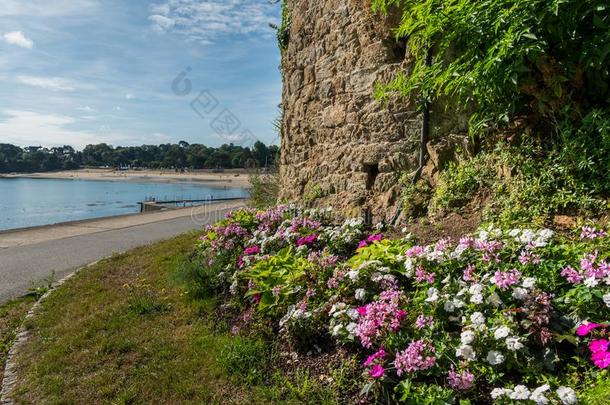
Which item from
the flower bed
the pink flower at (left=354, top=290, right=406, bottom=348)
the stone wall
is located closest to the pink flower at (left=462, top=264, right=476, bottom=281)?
the flower bed

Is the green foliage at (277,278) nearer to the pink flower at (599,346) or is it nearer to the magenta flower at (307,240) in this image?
the magenta flower at (307,240)

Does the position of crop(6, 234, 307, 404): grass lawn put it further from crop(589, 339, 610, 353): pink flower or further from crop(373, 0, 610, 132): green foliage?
crop(373, 0, 610, 132): green foliage

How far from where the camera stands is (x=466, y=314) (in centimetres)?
262

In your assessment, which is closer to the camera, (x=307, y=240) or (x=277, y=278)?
(x=277, y=278)

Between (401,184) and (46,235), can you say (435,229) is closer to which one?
(401,184)

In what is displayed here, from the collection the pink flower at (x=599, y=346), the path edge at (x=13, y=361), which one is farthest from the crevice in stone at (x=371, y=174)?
the path edge at (x=13, y=361)

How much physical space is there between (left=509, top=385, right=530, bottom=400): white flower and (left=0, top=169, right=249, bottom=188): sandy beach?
3257 inches

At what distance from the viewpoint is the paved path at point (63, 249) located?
6840 millimetres

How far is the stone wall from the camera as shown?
17.7 feet

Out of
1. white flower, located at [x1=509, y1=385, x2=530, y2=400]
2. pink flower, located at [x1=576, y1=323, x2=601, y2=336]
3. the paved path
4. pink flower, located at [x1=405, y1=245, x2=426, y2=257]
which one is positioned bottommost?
the paved path

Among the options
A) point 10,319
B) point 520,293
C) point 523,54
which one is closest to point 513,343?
point 520,293

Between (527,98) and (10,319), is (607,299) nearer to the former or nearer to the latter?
(527,98)

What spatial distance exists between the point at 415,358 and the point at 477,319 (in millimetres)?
429

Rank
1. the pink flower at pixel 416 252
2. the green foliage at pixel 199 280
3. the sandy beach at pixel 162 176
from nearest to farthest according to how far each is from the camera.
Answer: the pink flower at pixel 416 252, the green foliage at pixel 199 280, the sandy beach at pixel 162 176
